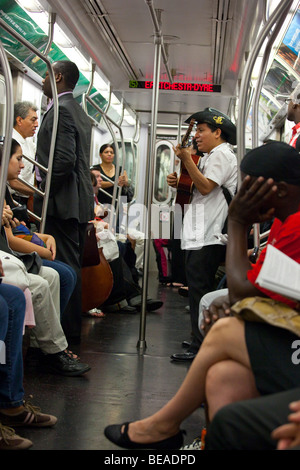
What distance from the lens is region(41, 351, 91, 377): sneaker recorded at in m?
3.67

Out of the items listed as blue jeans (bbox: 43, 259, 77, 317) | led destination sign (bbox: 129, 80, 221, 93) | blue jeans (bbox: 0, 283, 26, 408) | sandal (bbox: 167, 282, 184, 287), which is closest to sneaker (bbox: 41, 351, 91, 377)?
blue jeans (bbox: 43, 259, 77, 317)

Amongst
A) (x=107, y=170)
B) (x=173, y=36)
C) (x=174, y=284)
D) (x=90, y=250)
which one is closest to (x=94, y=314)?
(x=90, y=250)

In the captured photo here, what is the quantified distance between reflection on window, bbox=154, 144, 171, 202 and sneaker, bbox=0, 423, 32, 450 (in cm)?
936

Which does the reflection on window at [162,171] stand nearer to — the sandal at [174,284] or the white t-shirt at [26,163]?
the sandal at [174,284]

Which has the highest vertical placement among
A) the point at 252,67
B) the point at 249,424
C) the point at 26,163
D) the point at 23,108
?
the point at 23,108

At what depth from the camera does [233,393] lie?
174cm

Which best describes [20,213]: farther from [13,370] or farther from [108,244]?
[108,244]

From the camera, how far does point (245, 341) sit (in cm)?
176

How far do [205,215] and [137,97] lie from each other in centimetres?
451

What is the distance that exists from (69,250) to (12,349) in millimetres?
1987

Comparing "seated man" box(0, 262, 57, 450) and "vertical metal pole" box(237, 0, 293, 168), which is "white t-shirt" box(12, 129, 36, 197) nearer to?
"seated man" box(0, 262, 57, 450)

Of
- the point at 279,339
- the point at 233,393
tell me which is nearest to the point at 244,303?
the point at 279,339

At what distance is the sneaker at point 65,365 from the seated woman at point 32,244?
44 centimetres

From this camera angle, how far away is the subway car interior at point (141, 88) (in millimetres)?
2904
